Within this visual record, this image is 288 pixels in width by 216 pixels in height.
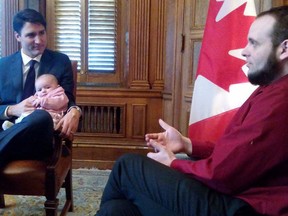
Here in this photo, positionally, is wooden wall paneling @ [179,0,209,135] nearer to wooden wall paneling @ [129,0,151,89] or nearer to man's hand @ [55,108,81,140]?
wooden wall paneling @ [129,0,151,89]

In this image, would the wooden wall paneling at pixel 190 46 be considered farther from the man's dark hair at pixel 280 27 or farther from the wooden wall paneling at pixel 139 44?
the man's dark hair at pixel 280 27

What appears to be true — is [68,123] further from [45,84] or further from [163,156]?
[163,156]

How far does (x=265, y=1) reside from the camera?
2658mm

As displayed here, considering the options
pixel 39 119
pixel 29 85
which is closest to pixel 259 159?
pixel 39 119

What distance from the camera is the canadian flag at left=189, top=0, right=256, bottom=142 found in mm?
2283

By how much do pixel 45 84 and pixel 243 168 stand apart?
1243 mm

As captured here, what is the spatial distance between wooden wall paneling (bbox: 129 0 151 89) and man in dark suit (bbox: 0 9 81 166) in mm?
1185

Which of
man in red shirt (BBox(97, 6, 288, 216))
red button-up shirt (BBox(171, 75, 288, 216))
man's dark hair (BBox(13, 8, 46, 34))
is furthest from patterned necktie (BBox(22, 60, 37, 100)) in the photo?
red button-up shirt (BBox(171, 75, 288, 216))

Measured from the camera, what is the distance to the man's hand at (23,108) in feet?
6.64

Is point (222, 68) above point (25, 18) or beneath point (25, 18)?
beneath

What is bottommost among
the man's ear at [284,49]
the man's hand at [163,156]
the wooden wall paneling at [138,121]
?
the wooden wall paneling at [138,121]

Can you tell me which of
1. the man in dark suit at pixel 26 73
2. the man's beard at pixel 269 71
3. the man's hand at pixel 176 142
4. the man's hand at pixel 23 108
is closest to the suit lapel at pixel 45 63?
the man in dark suit at pixel 26 73

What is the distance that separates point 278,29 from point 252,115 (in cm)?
32

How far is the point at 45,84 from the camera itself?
6.80 ft
